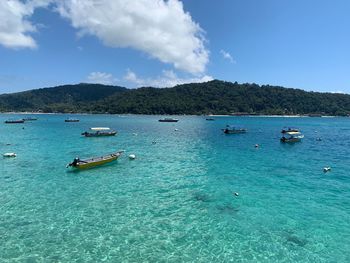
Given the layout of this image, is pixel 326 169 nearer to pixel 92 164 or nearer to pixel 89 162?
pixel 92 164

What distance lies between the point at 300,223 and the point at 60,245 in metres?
18.3

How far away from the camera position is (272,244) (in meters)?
21.0

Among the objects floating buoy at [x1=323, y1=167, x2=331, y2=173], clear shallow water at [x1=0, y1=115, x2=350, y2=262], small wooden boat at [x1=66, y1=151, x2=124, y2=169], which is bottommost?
clear shallow water at [x1=0, y1=115, x2=350, y2=262]

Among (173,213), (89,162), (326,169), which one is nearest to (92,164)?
(89,162)

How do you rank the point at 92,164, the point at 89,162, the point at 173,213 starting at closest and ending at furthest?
the point at 173,213, the point at 89,162, the point at 92,164

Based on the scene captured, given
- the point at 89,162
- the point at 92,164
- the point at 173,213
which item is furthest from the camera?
the point at 92,164

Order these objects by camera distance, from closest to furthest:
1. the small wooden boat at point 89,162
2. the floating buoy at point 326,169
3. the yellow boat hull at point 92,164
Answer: the small wooden boat at point 89,162 < the yellow boat hull at point 92,164 < the floating buoy at point 326,169

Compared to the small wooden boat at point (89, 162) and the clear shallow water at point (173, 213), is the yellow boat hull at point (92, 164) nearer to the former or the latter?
the small wooden boat at point (89, 162)

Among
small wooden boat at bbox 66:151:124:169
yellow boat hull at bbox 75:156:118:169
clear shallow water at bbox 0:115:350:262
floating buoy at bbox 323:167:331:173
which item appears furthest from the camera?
floating buoy at bbox 323:167:331:173

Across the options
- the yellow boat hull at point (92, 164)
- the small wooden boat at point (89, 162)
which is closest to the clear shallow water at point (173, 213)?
the yellow boat hull at point (92, 164)

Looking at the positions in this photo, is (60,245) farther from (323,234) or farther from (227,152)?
(227,152)

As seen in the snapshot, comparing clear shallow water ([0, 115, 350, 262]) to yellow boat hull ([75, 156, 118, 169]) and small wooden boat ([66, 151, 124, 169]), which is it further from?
small wooden boat ([66, 151, 124, 169])

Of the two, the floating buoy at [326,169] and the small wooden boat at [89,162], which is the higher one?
the small wooden boat at [89,162]

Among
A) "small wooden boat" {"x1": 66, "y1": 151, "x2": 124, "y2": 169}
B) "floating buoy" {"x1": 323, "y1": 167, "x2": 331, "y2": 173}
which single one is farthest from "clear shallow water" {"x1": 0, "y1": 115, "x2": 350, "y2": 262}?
"small wooden boat" {"x1": 66, "y1": 151, "x2": 124, "y2": 169}
